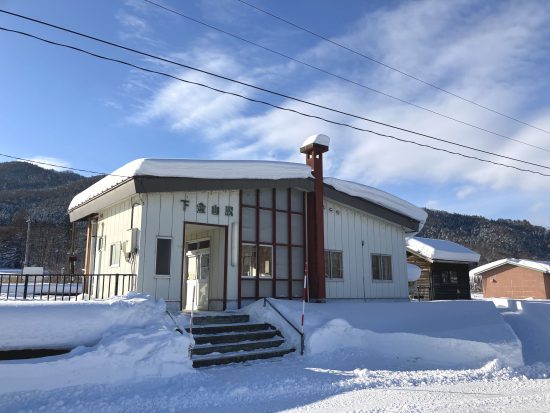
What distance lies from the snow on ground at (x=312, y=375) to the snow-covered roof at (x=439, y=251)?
14733mm

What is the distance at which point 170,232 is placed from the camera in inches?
504

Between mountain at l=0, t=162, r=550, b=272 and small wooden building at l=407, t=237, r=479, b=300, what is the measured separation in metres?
50.8

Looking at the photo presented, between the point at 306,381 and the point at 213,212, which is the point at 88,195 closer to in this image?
the point at 213,212

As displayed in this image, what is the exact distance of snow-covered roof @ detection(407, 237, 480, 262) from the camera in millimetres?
28094

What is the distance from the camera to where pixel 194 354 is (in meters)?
10.0

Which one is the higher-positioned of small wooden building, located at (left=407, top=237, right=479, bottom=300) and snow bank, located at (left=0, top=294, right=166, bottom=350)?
small wooden building, located at (left=407, top=237, right=479, bottom=300)

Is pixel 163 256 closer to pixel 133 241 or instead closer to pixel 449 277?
pixel 133 241

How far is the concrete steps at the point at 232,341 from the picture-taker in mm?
10055

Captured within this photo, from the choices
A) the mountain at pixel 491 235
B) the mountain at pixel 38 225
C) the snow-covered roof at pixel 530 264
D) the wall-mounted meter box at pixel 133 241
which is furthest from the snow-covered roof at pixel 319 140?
the mountain at pixel 491 235

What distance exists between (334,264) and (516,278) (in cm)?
2760

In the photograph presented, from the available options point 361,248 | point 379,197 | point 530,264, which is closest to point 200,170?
point 361,248

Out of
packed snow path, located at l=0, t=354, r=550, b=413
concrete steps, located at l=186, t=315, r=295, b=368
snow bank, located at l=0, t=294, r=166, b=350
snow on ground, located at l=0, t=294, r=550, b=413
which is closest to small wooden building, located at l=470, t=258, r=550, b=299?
snow on ground, located at l=0, t=294, r=550, b=413

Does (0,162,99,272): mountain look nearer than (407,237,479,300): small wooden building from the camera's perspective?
No

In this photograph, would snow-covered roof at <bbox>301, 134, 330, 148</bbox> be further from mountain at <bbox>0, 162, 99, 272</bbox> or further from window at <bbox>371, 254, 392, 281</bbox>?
mountain at <bbox>0, 162, 99, 272</bbox>
